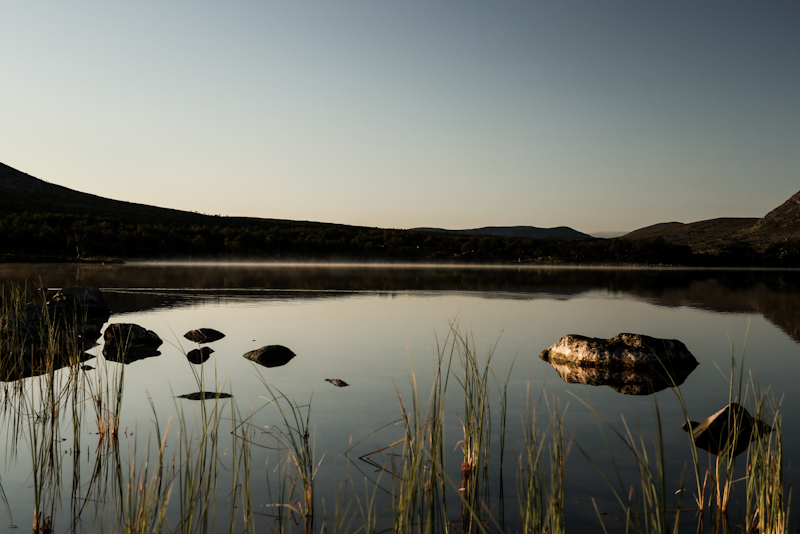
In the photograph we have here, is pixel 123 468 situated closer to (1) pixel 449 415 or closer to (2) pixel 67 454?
(2) pixel 67 454

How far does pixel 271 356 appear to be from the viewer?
12.3m

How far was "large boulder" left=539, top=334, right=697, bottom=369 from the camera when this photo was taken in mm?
11734

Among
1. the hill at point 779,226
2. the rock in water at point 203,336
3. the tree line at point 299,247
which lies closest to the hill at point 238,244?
the tree line at point 299,247

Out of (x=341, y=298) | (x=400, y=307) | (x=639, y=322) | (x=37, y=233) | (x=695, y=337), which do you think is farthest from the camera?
(x=37, y=233)

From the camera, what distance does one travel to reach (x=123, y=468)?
6.21 meters

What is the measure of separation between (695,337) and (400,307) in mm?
11118

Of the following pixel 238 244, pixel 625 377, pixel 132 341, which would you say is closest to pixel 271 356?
pixel 132 341

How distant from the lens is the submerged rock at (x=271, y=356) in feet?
39.8

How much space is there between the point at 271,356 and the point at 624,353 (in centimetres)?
718

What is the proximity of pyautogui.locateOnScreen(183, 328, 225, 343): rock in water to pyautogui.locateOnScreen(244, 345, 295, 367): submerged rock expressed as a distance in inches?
95.8

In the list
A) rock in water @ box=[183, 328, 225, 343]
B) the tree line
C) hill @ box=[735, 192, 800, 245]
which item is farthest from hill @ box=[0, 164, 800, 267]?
rock in water @ box=[183, 328, 225, 343]

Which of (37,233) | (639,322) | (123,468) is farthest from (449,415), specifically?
(37,233)

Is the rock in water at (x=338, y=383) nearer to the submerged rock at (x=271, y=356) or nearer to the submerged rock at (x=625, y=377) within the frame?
the submerged rock at (x=271, y=356)

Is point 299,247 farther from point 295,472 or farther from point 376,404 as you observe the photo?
point 295,472
